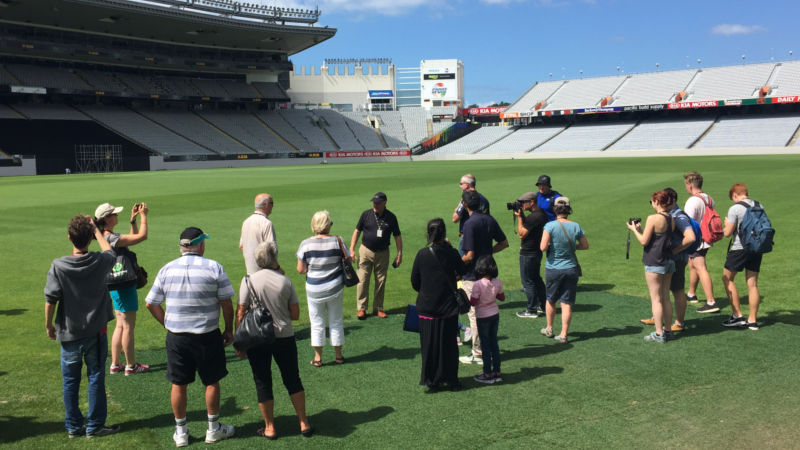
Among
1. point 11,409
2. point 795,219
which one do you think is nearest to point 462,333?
point 11,409

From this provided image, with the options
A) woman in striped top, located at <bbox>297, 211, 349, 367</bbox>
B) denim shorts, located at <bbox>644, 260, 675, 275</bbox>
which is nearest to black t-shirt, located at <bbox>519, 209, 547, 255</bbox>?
denim shorts, located at <bbox>644, 260, 675, 275</bbox>

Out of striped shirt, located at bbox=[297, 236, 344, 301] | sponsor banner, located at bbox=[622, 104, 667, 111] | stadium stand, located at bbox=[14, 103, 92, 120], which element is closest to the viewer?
striped shirt, located at bbox=[297, 236, 344, 301]

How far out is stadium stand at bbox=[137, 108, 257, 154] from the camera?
234 feet

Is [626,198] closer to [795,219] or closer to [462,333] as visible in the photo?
[795,219]

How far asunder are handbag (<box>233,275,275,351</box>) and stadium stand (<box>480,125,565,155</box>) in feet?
241

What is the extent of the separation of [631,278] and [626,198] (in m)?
13.2

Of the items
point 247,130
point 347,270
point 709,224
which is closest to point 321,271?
point 347,270

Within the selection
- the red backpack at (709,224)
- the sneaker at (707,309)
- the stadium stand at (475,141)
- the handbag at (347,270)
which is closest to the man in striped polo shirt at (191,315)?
the handbag at (347,270)

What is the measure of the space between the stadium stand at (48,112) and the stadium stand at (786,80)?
83.3 meters

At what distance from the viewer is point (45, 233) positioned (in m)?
17.7

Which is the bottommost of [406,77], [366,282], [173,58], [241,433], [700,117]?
[241,433]

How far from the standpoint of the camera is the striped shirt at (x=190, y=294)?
482cm

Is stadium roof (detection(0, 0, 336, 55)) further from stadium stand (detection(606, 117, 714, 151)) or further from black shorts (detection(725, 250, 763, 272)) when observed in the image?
black shorts (detection(725, 250, 763, 272))

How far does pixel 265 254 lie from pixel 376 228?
399 centimetres
